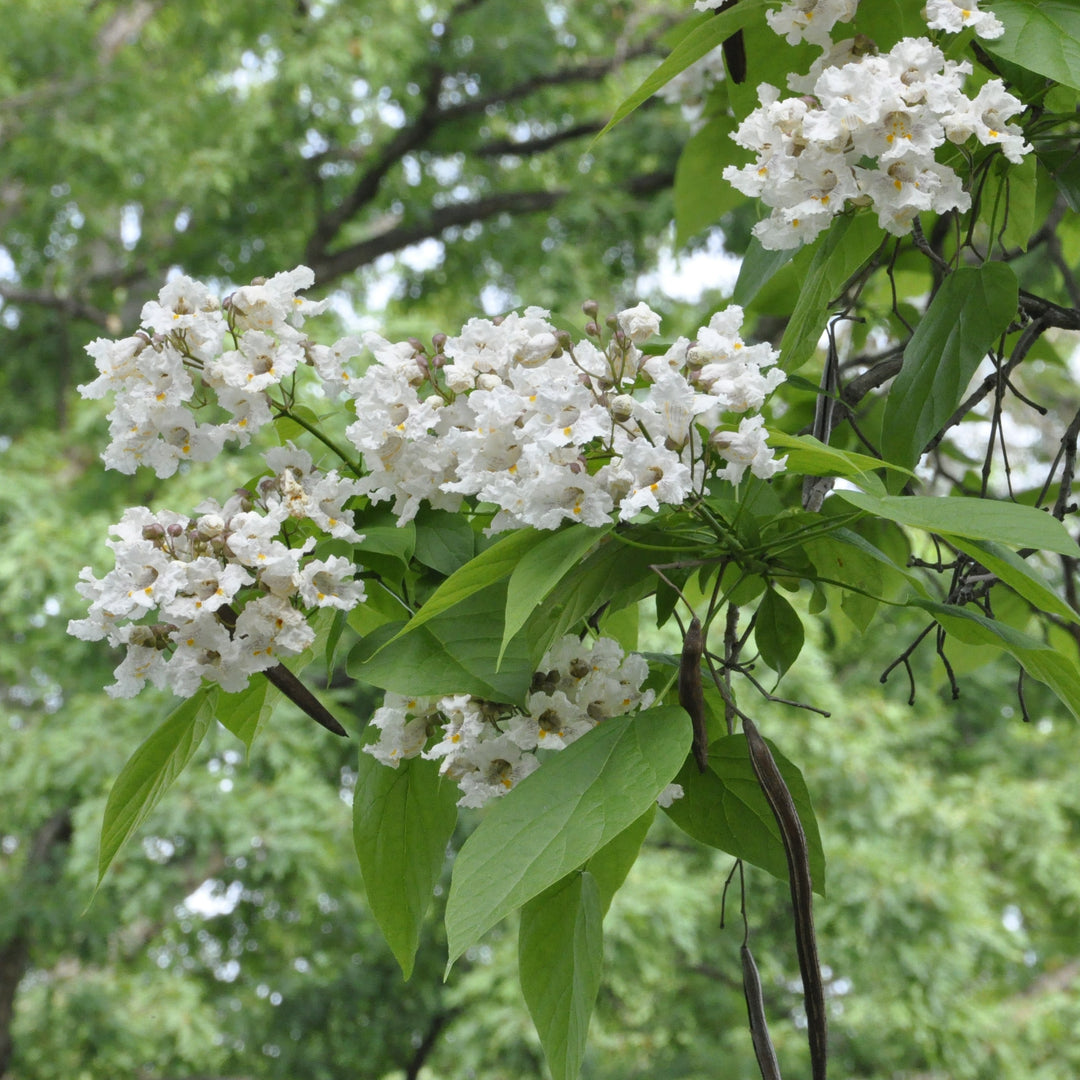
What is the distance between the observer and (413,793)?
543 millimetres

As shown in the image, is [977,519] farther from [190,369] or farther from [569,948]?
[190,369]

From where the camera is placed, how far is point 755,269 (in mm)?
617

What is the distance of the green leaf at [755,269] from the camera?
1.96 ft

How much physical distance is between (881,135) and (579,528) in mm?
204

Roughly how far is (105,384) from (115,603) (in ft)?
0.39

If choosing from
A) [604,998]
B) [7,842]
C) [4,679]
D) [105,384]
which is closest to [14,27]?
[4,679]

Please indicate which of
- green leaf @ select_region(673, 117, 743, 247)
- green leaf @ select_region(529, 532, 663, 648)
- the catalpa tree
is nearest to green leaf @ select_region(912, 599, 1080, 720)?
the catalpa tree

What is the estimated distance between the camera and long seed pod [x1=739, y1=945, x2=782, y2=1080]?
1.48 feet

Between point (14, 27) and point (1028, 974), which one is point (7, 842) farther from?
point (1028, 974)

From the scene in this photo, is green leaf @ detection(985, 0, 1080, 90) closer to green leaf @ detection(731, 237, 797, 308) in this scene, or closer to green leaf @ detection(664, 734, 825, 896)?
green leaf @ detection(731, 237, 797, 308)

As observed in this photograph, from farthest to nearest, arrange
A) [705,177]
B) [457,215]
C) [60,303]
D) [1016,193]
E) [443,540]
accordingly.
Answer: [457,215], [60,303], [705,177], [1016,193], [443,540]

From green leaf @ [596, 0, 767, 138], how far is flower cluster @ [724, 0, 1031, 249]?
0.04 metres

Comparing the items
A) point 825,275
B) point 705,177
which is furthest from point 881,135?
point 705,177

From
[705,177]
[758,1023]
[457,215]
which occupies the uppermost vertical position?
[457,215]
